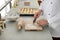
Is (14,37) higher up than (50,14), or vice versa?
(50,14)

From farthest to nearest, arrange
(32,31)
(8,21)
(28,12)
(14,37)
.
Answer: (28,12) < (8,21) < (32,31) < (14,37)

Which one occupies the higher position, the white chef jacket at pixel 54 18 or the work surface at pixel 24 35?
the white chef jacket at pixel 54 18

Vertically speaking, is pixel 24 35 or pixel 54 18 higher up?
pixel 54 18

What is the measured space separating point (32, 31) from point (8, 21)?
1.14ft

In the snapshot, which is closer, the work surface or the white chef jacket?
the work surface

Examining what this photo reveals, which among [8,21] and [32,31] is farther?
[8,21]

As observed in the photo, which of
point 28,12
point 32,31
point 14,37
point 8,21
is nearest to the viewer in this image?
point 14,37

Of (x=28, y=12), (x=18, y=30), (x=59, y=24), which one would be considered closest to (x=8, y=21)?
(x=18, y=30)

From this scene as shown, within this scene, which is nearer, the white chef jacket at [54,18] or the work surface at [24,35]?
the work surface at [24,35]

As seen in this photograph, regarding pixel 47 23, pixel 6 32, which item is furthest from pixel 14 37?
pixel 47 23

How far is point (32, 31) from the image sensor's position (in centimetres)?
103

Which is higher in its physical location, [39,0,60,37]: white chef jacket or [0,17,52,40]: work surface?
[39,0,60,37]: white chef jacket

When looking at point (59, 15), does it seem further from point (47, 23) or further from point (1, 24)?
point (1, 24)

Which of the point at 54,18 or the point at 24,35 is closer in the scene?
the point at 24,35
